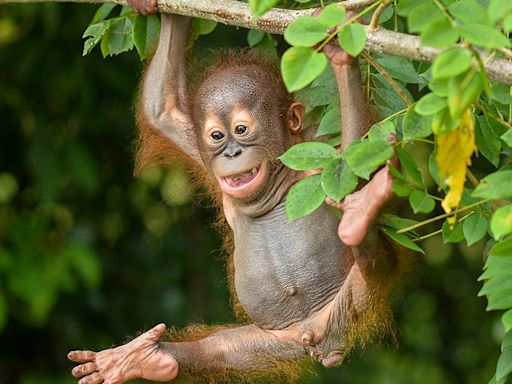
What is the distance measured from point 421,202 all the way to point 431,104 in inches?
Answer: 14.9

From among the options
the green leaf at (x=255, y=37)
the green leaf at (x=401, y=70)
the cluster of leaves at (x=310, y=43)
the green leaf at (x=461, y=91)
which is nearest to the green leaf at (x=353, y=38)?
the cluster of leaves at (x=310, y=43)

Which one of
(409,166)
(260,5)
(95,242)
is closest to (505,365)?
(409,166)

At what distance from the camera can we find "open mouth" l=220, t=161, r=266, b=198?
3.18m

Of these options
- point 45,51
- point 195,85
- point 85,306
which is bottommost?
point 85,306

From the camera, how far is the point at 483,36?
1.92 m

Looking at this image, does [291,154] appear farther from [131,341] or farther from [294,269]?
[131,341]

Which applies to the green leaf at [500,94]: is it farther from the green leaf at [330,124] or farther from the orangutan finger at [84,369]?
the orangutan finger at [84,369]

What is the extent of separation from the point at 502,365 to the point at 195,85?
1.29m

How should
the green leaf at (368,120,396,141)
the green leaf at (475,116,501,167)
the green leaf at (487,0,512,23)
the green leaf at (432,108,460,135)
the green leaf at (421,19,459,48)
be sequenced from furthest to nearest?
the green leaf at (475,116,501,167)
the green leaf at (368,120,396,141)
the green leaf at (432,108,460,135)
the green leaf at (421,19,459,48)
the green leaf at (487,0,512,23)

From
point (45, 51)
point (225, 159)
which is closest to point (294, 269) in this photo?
point (225, 159)

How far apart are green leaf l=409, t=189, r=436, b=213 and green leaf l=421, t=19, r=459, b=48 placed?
49cm

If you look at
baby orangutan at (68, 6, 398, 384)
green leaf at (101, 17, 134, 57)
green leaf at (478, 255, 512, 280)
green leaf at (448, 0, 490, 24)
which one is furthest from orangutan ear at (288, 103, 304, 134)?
green leaf at (448, 0, 490, 24)

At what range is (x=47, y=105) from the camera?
17.6 feet

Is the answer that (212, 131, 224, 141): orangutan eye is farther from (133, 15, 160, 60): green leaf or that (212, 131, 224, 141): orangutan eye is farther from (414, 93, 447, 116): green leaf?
(414, 93, 447, 116): green leaf
